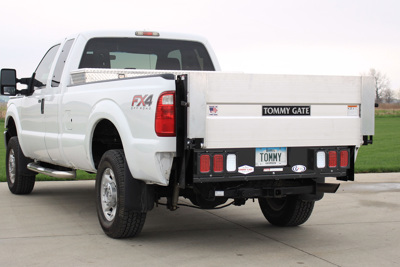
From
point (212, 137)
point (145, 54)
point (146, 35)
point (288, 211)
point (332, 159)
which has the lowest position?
point (288, 211)

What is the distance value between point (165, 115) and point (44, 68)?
4.30 metres

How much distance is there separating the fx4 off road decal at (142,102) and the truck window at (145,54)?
7.45ft

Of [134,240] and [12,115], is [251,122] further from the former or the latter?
[12,115]

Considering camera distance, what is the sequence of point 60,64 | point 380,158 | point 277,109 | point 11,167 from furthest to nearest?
1. point 380,158
2. point 11,167
3. point 60,64
4. point 277,109

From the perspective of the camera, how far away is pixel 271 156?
600 cm

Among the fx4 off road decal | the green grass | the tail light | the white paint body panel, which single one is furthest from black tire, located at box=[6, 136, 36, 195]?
the green grass

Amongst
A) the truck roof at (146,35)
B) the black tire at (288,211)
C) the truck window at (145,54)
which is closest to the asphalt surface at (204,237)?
the black tire at (288,211)

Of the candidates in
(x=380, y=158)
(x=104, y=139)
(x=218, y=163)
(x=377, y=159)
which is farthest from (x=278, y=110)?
(x=380, y=158)

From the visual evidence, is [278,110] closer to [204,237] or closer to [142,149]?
[142,149]

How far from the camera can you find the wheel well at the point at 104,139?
22.8ft

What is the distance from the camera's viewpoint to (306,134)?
20.1ft

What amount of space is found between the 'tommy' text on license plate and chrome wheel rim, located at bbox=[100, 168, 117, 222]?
1.54 m

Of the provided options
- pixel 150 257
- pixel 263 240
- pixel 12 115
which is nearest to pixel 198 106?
pixel 150 257

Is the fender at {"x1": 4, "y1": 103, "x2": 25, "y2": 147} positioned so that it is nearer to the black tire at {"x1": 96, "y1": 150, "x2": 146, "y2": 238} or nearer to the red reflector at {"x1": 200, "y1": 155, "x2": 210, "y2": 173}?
the black tire at {"x1": 96, "y1": 150, "x2": 146, "y2": 238}
